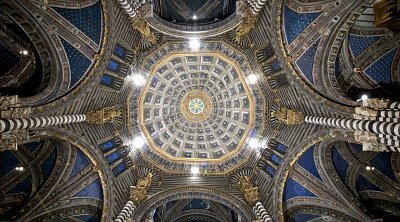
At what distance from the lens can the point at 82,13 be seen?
18.5 m

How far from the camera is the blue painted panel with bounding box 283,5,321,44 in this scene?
1850cm

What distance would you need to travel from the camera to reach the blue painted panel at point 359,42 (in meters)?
19.8

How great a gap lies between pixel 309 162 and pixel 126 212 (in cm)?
1341

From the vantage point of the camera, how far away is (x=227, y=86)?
1029 inches

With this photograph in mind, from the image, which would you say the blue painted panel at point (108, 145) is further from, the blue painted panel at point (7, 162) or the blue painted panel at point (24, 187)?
the blue painted panel at point (7, 162)

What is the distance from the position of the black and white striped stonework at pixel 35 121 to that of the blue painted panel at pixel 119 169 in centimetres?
508

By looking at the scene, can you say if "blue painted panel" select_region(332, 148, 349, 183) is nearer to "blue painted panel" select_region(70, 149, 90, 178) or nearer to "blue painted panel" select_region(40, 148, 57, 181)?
"blue painted panel" select_region(70, 149, 90, 178)

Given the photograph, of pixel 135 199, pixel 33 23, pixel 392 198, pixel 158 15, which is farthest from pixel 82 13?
pixel 392 198

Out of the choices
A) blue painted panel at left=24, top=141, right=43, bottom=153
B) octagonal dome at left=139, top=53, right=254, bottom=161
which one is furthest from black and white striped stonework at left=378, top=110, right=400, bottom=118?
blue painted panel at left=24, top=141, right=43, bottom=153

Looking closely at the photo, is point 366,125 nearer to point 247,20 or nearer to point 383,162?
point 383,162

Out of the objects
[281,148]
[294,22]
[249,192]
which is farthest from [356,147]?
[294,22]

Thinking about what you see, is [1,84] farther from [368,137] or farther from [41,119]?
[368,137]

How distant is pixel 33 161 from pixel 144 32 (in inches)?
472

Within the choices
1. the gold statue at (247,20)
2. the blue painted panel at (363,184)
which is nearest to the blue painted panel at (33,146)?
the gold statue at (247,20)
